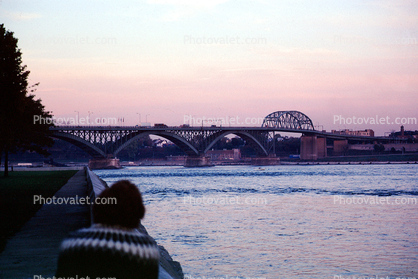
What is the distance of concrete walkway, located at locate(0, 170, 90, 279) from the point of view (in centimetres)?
994

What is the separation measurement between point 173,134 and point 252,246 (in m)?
116

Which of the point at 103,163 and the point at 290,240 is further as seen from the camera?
the point at 103,163

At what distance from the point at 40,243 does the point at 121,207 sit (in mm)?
9480

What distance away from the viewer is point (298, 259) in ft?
57.8

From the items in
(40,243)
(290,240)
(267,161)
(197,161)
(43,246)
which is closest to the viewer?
(43,246)

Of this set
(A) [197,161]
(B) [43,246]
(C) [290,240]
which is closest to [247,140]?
(A) [197,161]

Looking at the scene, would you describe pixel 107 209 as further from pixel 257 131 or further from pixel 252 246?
pixel 257 131

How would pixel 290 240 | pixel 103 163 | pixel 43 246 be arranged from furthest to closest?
pixel 103 163, pixel 290 240, pixel 43 246

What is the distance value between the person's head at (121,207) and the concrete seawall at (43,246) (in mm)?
5501

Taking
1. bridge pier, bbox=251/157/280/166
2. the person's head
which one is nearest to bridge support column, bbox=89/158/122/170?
bridge pier, bbox=251/157/280/166

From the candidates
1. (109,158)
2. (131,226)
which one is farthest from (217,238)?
Answer: (109,158)

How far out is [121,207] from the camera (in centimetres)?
411

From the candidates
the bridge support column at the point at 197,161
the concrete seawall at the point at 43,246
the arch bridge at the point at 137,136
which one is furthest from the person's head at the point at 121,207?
the bridge support column at the point at 197,161

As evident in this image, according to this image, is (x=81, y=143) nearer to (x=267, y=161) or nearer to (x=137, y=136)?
(x=137, y=136)
